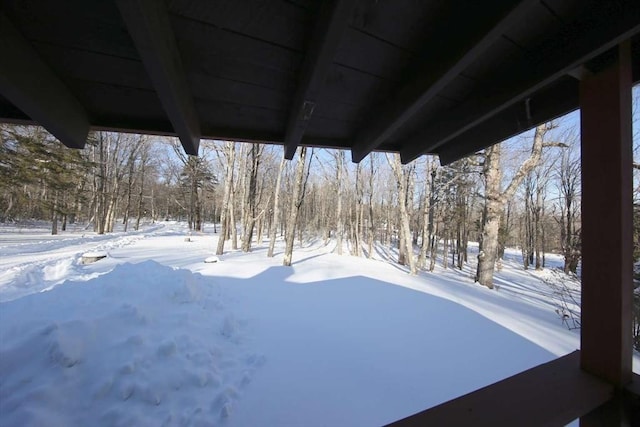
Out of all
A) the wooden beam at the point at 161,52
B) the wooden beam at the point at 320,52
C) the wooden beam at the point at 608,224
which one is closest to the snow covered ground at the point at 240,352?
the wooden beam at the point at 608,224

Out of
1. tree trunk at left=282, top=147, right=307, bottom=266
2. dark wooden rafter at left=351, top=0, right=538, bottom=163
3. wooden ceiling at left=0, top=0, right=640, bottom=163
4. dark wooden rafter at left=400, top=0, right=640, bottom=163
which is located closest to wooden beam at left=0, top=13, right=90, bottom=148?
wooden ceiling at left=0, top=0, right=640, bottom=163

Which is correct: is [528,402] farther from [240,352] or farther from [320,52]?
[240,352]

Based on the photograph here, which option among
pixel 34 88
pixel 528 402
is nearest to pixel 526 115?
pixel 528 402

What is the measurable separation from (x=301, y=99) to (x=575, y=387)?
165cm

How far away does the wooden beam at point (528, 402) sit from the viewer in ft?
2.98

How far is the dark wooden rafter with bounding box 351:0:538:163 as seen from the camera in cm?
81

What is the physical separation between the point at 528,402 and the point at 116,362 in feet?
10.2

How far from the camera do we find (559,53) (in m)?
1.03

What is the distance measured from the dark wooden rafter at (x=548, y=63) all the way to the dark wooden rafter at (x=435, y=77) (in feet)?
0.83

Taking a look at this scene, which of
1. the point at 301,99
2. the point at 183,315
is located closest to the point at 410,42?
the point at 301,99

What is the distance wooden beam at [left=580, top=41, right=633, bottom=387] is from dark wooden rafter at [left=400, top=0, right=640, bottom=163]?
207 millimetres

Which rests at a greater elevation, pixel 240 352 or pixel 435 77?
pixel 435 77

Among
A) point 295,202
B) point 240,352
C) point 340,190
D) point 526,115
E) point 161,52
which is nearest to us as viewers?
point 161,52

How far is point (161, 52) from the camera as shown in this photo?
87 cm
